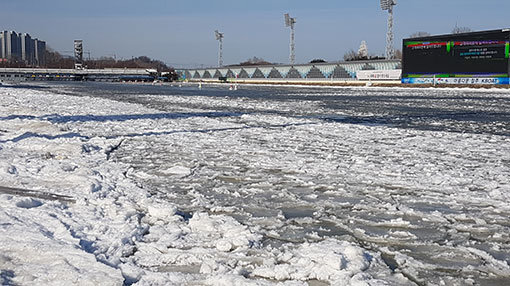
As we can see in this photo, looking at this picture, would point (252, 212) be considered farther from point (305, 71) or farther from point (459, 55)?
point (305, 71)

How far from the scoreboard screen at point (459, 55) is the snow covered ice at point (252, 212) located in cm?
4250

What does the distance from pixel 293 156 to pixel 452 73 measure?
47425 mm

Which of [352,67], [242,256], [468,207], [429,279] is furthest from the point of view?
[352,67]

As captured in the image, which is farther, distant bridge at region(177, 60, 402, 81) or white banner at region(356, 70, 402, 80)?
distant bridge at region(177, 60, 402, 81)

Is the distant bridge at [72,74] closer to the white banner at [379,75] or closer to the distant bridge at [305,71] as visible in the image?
the distant bridge at [305,71]

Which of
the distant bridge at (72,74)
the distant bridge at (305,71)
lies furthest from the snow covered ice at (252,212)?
the distant bridge at (72,74)

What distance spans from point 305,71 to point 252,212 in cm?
8844

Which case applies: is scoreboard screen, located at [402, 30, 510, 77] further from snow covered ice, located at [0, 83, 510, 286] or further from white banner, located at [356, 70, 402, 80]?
snow covered ice, located at [0, 83, 510, 286]

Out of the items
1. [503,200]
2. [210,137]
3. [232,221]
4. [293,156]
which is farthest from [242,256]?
[210,137]

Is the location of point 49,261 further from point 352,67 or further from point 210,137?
point 352,67

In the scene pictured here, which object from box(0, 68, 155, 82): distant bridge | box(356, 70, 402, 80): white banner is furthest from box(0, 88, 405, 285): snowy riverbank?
box(0, 68, 155, 82): distant bridge

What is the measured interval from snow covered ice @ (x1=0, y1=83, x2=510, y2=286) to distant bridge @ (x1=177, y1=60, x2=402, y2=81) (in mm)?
52385

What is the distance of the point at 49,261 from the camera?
366 centimetres

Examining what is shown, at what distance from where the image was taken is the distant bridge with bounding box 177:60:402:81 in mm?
76562
